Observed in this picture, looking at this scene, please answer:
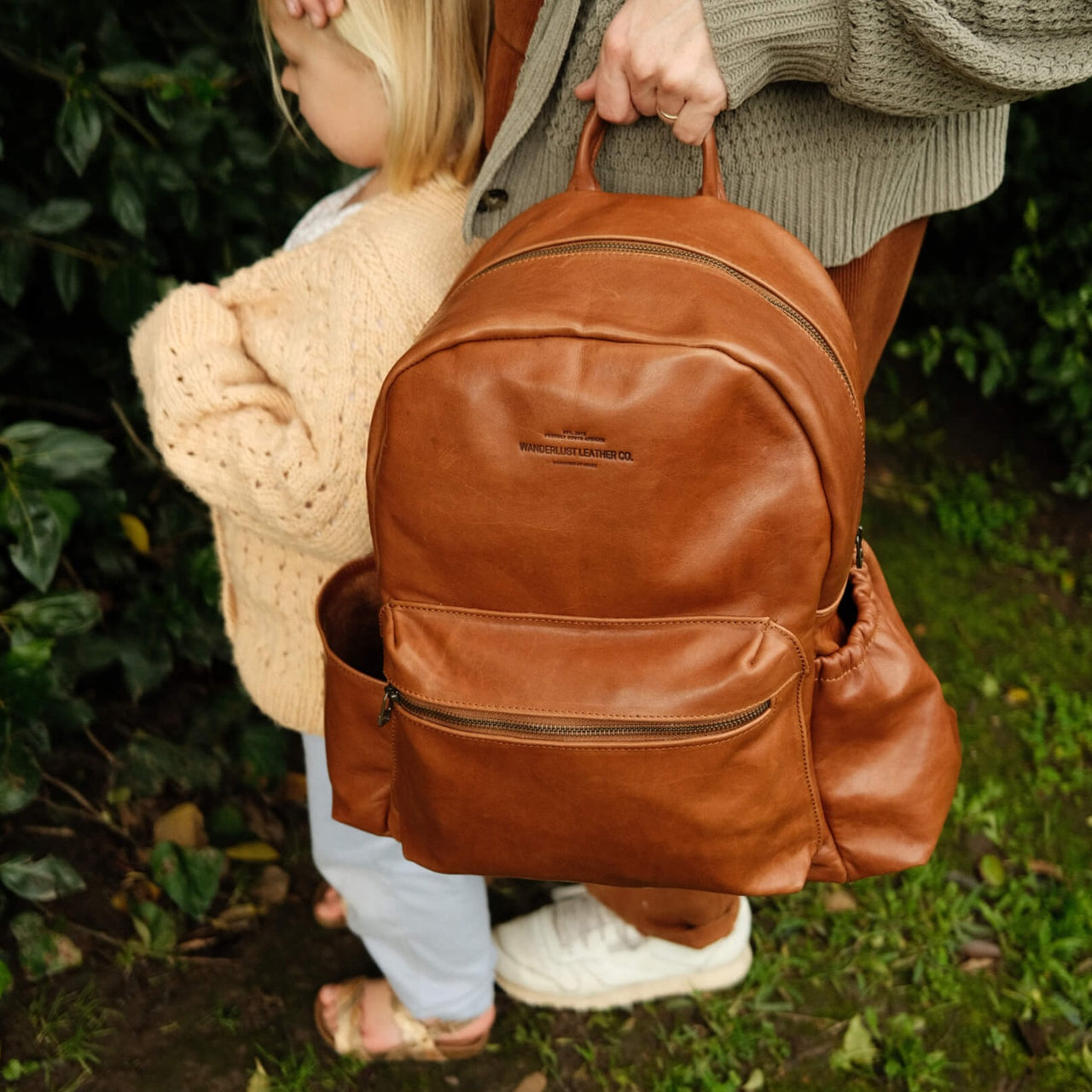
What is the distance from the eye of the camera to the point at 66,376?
2.03m

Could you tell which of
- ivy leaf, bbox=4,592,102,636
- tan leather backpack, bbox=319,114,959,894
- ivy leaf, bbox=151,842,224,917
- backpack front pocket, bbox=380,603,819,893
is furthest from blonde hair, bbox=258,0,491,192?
ivy leaf, bbox=151,842,224,917

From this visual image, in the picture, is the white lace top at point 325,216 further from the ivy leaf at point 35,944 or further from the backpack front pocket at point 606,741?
the ivy leaf at point 35,944

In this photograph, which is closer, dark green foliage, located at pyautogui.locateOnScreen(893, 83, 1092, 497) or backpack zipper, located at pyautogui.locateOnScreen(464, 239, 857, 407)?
backpack zipper, located at pyautogui.locateOnScreen(464, 239, 857, 407)

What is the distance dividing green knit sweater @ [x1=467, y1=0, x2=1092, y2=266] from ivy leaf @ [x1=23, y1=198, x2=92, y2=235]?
28.3 inches

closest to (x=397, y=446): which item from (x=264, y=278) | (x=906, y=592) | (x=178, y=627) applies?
(x=264, y=278)

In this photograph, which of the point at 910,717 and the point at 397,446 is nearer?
the point at 397,446

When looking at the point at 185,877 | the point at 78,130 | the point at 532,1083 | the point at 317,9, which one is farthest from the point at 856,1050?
the point at 78,130

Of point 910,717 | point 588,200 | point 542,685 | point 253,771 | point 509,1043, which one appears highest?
point 588,200

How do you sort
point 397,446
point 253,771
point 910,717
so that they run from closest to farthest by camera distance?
point 397,446
point 910,717
point 253,771

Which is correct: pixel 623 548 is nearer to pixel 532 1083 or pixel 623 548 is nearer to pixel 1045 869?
pixel 532 1083

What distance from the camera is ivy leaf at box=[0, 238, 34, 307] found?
5.15 ft

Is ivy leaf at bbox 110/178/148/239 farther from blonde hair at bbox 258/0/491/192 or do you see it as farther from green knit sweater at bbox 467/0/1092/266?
green knit sweater at bbox 467/0/1092/266

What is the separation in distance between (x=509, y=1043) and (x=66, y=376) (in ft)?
5.16

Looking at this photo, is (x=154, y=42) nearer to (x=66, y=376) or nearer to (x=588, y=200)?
(x=66, y=376)
